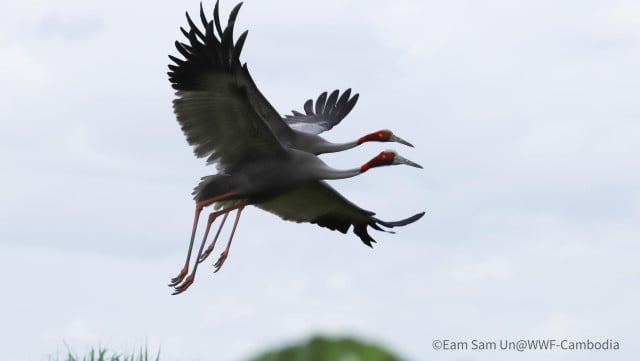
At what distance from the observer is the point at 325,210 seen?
11945 mm

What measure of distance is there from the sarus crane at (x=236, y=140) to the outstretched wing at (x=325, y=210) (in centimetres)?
2

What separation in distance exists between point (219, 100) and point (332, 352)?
5.85 metres

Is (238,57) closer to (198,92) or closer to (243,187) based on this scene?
(198,92)

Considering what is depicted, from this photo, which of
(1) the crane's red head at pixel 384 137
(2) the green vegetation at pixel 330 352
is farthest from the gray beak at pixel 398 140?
(2) the green vegetation at pixel 330 352

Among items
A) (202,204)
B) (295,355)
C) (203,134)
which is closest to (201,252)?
(202,204)

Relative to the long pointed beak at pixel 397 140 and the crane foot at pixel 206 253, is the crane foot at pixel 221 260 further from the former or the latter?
the long pointed beak at pixel 397 140

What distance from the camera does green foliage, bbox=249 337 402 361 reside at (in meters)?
4.58

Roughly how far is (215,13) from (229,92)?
0.83 metres

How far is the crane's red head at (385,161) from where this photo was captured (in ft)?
34.4

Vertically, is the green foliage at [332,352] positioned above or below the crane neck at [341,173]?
below

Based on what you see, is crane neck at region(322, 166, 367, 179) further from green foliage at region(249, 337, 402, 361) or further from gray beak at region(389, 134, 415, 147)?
green foliage at region(249, 337, 402, 361)

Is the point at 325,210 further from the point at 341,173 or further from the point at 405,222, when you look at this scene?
the point at 341,173

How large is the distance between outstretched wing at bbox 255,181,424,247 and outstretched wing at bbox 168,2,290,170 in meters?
0.95

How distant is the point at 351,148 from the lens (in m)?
11.6
